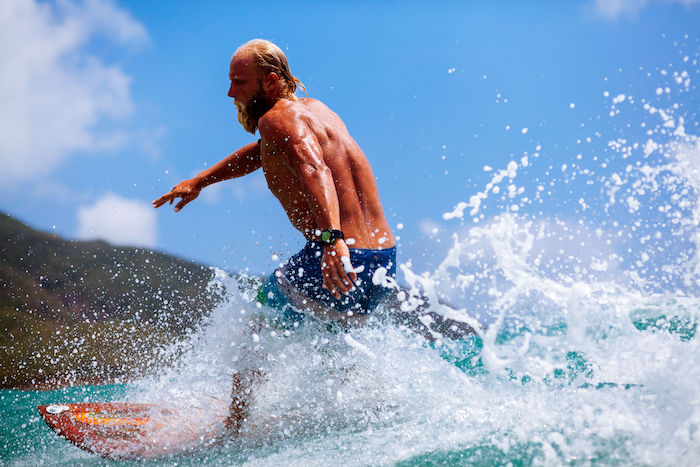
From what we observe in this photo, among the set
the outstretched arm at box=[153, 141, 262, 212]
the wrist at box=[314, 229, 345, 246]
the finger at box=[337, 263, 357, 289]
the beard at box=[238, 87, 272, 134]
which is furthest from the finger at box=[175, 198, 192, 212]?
the finger at box=[337, 263, 357, 289]

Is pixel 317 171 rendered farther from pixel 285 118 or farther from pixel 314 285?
pixel 314 285

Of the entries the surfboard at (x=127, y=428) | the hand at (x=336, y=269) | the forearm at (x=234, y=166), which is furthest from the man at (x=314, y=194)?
the surfboard at (x=127, y=428)

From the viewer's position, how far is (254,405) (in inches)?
108

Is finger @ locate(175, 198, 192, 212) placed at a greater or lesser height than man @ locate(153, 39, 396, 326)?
greater

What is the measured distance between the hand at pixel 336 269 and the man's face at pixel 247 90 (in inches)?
37.2

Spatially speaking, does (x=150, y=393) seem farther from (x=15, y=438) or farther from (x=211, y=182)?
(x=211, y=182)

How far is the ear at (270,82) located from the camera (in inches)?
107

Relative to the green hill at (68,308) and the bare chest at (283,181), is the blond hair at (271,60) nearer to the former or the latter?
the bare chest at (283,181)

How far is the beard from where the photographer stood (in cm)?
275

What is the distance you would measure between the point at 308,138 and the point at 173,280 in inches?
423

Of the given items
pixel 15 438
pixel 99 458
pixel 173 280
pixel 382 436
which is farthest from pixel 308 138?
pixel 173 280

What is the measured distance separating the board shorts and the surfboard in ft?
2.65

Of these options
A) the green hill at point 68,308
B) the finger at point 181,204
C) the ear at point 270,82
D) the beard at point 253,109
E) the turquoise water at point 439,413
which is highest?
the green hill at point 68,308

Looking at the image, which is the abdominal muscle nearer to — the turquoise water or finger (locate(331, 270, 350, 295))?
finger (locate(331, 270, 350, 295))
